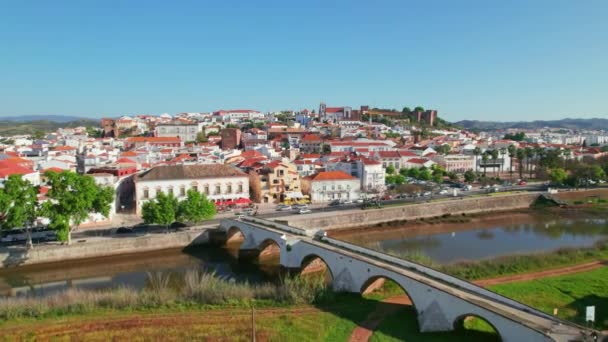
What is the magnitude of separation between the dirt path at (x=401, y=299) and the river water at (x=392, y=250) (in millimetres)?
5520

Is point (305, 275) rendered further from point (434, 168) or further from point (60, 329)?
point (434, 168)

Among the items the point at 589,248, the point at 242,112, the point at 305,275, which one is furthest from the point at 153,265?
the point at 242,112

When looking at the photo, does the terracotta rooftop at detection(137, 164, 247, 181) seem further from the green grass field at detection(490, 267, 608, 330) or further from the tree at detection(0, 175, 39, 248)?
the green grass field at detection(490, 267, 608, 330)

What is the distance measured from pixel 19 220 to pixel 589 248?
114ft

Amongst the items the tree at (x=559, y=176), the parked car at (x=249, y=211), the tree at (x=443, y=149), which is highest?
the tree at (x=443, y=149)

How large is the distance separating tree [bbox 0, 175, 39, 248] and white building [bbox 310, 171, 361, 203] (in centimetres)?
2383

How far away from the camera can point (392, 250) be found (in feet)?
98.6

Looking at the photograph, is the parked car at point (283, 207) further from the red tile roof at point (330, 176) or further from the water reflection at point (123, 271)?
the water reflection at point (123, 271)

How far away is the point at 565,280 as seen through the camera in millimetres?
20891

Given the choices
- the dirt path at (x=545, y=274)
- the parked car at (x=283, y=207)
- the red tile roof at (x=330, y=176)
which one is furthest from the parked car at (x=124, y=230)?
the dirt path at (x=545, y=274)

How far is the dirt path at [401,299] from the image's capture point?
1534 cm

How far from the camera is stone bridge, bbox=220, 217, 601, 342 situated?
12602 millimetres

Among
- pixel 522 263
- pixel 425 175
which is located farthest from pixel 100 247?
pixel 425 175

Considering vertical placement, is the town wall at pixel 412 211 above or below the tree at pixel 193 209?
below
